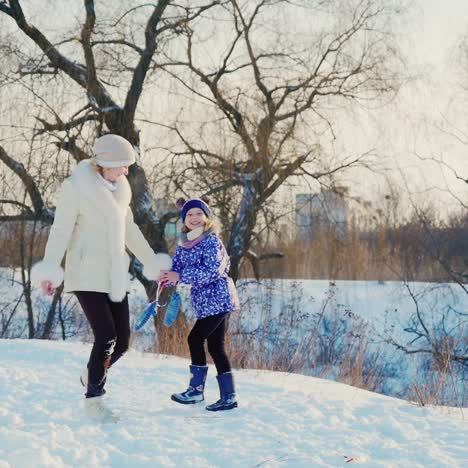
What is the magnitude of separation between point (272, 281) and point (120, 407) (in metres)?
7.60

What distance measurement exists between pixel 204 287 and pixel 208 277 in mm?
109

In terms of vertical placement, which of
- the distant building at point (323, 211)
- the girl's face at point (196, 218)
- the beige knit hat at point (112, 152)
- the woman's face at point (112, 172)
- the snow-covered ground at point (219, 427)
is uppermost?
the distant building at point (323, 211)

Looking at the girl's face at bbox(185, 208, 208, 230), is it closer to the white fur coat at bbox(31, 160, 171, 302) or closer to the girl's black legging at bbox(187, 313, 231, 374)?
the white fur coat at bbox(31, 160, 171, 302)

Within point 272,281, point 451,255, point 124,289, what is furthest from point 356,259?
point 124,289

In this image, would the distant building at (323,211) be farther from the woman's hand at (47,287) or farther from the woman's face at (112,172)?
the woman's hand at (47,287)

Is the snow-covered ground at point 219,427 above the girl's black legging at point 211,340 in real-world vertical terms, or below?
below

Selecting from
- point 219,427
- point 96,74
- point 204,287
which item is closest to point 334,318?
point 96,74

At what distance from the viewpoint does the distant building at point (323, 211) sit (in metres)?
11.0

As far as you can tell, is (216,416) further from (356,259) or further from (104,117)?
(356,259)

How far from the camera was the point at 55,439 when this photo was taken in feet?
11.1

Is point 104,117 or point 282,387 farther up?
point 104,117

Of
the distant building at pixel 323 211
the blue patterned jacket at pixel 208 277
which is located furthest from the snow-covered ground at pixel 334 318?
the blue patterned jacket at pixel 208 277

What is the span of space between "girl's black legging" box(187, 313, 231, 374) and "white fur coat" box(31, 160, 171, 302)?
467 millimetres

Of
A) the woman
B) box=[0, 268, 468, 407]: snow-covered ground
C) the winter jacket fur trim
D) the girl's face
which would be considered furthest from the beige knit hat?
box=[0, 268, 468, 407]: snow-covered ground
